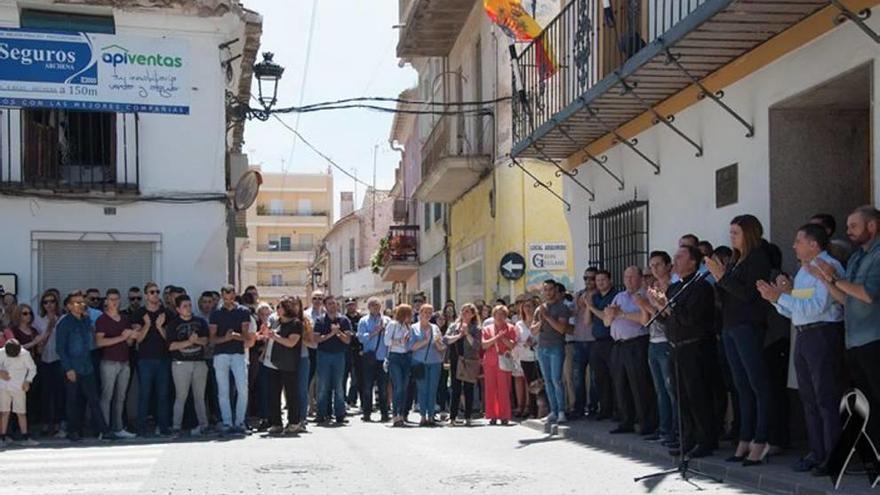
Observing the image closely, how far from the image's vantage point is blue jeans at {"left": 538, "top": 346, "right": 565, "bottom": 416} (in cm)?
1465

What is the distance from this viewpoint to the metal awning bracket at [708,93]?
1136 cm

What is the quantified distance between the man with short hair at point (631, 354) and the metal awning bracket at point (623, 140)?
2.12 metres

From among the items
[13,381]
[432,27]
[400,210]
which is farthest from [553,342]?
[400,210]

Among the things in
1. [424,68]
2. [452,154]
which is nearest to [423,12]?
[452,154]

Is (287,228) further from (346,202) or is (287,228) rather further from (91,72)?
(91,72)

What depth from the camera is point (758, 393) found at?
9609 millimetres

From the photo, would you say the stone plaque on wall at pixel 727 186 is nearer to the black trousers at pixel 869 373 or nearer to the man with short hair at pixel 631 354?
the man with short hair at pixel 631 354

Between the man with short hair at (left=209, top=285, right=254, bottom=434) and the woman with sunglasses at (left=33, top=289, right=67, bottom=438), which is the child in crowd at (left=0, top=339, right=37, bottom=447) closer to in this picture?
the woman with sunglasses at (left=33, top=289, right=67, bottom=438)

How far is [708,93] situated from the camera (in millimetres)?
11633

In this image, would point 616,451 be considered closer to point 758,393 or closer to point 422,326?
point 758,393

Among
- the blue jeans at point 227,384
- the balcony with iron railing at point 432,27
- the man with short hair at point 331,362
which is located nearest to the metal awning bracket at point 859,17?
the blue jeans at point 227,384

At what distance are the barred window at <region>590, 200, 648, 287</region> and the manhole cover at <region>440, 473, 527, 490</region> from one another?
5.21 meters

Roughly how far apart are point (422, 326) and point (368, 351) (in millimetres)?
1337

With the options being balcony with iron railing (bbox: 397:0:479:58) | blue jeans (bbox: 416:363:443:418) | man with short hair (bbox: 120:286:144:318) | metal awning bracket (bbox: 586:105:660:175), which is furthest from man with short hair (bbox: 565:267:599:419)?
balcony with iron railing (bbox: 397:0:479:58)
